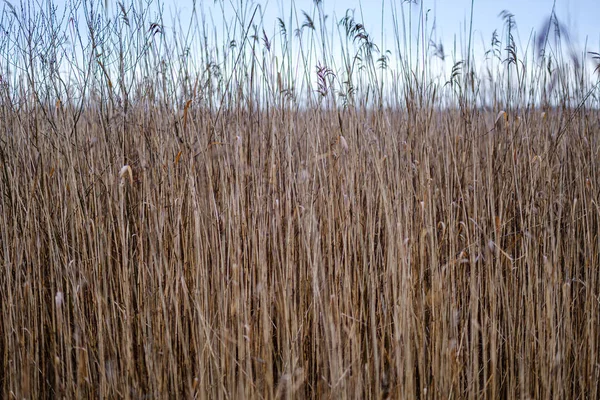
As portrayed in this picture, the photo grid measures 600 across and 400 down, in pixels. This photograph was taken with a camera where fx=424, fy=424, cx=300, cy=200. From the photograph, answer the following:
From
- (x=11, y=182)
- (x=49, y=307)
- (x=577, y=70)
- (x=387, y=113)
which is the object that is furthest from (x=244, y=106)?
(x=577, y=70)

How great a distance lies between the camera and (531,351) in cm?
125

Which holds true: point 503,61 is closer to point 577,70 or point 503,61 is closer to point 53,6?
point 577,70

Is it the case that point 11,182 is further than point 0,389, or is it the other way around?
point 11,182

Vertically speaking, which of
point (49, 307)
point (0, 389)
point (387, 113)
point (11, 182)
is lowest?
point (0, 389)

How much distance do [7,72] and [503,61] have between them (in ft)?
6.32

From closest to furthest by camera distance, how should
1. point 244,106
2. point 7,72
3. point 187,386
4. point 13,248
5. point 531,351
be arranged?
point 187,386 < point 531,351 < point 13,248 < point 244,106 < point 7,72

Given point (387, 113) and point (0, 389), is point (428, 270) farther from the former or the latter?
point (0, 389)

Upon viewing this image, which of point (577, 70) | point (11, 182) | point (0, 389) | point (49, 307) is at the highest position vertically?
point (577, 70)

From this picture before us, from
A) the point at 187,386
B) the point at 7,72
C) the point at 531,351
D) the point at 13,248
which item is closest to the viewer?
the point at 187,386

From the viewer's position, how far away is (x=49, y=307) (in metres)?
1.44

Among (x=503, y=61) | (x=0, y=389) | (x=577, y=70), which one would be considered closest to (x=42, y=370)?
(x=0, y=389)

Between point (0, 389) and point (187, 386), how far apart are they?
1.99ft

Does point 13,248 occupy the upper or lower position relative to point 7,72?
lower

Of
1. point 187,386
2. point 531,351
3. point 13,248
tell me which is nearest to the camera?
point 187,386
